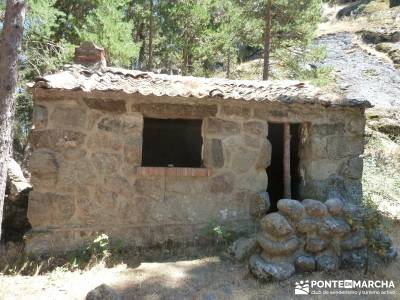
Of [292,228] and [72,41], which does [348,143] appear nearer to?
[292,228]

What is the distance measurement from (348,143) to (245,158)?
177 cm

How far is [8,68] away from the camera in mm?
3924

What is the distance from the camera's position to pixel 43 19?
8.13 m

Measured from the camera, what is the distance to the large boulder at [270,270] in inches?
175

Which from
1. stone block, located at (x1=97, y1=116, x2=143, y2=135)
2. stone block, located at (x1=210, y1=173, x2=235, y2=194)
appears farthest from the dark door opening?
stone block, located at (x1=97, y1=116, x2=143, y2=135)

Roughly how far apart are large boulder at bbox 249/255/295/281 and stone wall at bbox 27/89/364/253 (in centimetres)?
111

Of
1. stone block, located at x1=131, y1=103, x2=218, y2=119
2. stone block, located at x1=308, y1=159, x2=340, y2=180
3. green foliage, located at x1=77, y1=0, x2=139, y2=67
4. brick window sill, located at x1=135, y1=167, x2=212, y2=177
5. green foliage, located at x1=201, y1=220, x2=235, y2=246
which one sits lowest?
green foliage, located at x1=201, y1=220, x2=235, y2=246

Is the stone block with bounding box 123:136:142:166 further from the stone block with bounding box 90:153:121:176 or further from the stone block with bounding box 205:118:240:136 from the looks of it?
the stone block with bounding box 205:118:240:136

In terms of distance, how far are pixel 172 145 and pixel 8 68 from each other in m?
5.35

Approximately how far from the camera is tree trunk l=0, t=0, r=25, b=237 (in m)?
3.92

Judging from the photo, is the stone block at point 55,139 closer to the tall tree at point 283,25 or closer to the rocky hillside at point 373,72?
the rocky hillside at point 373,72

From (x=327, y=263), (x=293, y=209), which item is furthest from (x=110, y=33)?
(x=327, y=263)

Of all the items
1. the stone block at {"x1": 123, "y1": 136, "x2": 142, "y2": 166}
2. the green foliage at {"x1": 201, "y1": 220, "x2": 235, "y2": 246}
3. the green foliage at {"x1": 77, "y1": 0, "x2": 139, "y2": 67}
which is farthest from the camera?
the green foliage at {"x1": 77, "y1": 0, "x2": 139, "y2": 67}

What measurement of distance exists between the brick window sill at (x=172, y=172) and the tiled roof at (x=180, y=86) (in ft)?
3.44
